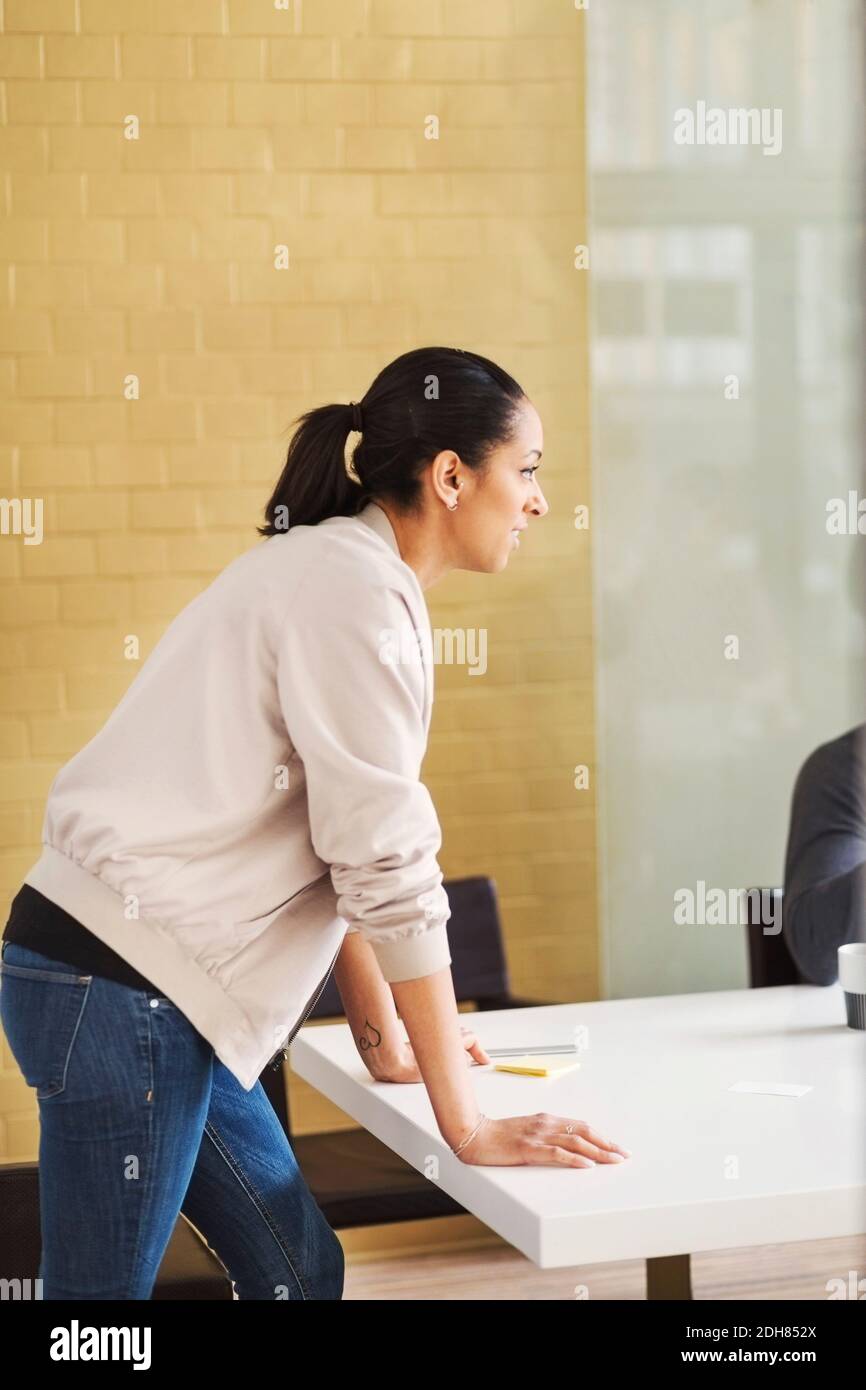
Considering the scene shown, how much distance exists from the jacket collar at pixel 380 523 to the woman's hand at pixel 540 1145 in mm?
638

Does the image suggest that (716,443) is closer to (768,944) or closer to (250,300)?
(250,300)

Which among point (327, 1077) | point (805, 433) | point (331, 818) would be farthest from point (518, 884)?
point (331, 818)

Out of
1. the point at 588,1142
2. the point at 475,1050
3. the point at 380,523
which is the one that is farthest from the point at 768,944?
the point at 380,523

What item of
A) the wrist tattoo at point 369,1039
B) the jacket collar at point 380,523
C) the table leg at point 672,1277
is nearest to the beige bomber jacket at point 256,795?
the jacket collar at point 380,523

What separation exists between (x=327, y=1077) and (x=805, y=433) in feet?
7.59

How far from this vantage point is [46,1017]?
1595mm

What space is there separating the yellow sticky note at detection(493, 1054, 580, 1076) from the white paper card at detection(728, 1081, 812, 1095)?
23 cm

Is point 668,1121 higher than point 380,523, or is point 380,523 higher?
point 380,523

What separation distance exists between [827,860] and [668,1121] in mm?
961

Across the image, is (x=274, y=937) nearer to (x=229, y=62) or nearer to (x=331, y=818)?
(x=331, y=818)

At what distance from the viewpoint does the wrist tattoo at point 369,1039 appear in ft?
6.56

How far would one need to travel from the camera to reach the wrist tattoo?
2.00 m

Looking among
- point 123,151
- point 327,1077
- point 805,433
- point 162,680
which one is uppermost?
point 123,151
